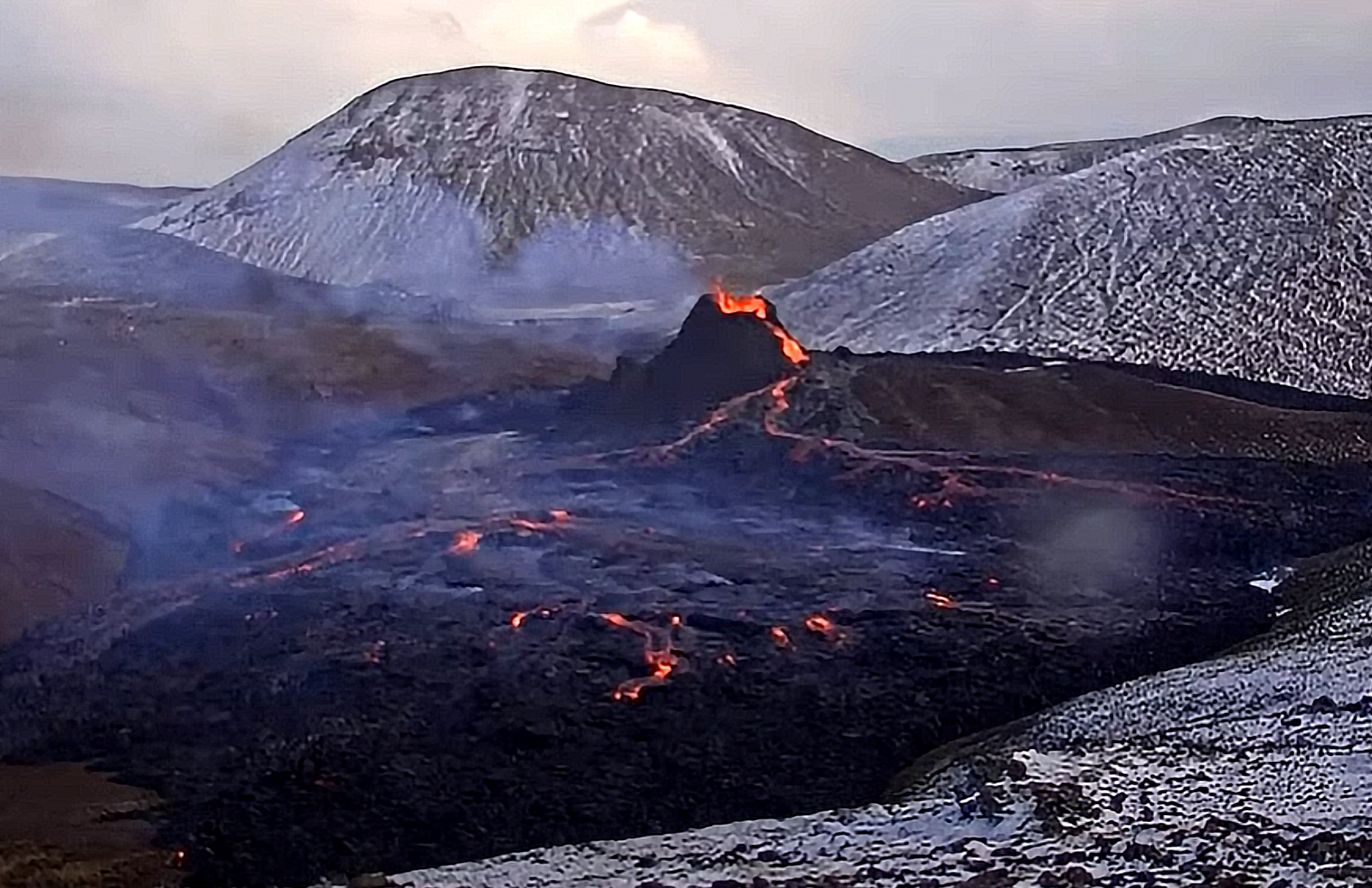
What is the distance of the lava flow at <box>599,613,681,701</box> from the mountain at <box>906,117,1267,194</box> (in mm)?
126364

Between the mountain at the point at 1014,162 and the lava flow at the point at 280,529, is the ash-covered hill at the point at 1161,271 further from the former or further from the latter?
the mountain at the point at 1014,162

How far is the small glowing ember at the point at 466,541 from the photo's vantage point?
113ft

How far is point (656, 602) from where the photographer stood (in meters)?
31.0

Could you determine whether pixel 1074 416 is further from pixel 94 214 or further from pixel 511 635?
pixel 94 214

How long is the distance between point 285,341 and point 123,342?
318 inches

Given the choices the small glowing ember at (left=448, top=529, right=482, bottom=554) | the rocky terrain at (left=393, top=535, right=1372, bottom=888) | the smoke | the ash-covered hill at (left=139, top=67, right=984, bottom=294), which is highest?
the ash-covered hill at (left=139, top=67, right=984, bottom=294)

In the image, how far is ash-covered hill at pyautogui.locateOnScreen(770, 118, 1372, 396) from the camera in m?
64.4

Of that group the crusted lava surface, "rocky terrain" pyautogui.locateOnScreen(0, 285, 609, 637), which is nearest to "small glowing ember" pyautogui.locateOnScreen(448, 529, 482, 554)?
the crusted lava surface

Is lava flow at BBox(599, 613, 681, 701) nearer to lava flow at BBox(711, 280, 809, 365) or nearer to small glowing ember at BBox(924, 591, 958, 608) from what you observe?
small glowing ember at BBox(924, 591, 958, 608)

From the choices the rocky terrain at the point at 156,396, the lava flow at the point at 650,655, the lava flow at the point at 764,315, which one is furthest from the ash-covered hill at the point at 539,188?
the lava flow at the point at 650,655

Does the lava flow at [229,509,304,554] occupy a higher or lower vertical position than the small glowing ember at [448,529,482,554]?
higher

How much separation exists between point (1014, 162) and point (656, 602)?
138115 mm

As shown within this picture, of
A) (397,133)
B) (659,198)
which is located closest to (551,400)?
(659,198)

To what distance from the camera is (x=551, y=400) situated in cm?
5488
